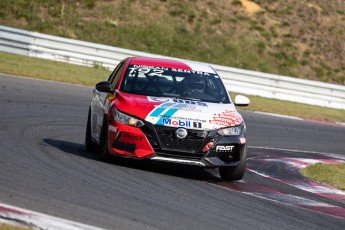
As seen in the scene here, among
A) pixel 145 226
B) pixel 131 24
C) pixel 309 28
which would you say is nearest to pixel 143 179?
pixel 145 226

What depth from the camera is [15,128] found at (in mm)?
13109

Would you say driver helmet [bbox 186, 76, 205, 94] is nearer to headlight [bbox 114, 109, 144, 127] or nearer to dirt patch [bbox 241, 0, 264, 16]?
headlight [bbox 114, 109, 144, 127]

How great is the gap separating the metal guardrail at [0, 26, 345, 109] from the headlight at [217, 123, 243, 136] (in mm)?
16916

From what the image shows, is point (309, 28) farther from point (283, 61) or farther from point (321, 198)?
point (321, 198)

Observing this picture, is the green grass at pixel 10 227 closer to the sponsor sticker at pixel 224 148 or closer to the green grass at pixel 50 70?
the sponsor sticker at pixel 224 148

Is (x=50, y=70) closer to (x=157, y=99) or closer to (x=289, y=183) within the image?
(x=289, y=183)

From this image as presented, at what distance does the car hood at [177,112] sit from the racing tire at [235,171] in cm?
43

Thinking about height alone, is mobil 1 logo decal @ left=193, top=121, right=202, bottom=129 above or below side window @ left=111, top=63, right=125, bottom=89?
below

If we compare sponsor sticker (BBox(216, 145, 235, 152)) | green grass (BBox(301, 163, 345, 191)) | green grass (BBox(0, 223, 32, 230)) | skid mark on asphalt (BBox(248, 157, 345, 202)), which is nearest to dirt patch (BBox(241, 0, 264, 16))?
skid mark on asphalt (BBox(248, 157, 345, 202))

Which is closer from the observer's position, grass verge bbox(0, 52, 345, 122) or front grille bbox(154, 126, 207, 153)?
front grille bbox(154, 126, 207, 153)

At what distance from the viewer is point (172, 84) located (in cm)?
1183

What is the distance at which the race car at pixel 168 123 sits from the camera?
10.6 metres

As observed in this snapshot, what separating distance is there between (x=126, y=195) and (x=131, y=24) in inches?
1042

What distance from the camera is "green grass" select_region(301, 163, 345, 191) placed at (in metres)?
13.2
